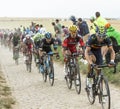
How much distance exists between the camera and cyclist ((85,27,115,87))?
1180 cm

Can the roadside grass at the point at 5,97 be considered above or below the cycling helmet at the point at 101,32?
below

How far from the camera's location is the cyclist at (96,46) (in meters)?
11.8

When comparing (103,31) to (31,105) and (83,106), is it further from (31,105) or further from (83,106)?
(31,105)

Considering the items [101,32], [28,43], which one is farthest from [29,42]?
[101,32]

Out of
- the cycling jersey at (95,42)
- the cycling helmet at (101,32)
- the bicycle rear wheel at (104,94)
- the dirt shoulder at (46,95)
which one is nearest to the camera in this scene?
the bicycle rear wheel at (104,94)

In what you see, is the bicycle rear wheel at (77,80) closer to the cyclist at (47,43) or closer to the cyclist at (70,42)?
the cyclist at (70,42)

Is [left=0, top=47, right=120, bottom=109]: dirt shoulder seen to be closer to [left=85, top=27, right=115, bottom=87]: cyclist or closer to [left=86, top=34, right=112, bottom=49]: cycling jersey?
[left=85, top=27, right=115, bottom=87]: cyclist

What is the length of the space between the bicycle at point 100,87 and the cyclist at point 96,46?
24 cm

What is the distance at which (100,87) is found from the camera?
11734 mm

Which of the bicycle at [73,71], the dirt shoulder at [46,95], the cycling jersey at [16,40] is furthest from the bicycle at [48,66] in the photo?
the cycling jersey at [16,40]

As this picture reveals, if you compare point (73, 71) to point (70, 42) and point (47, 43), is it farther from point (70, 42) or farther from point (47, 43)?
point (47, 43)

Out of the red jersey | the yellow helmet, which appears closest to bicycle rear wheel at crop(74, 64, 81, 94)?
the red jersey

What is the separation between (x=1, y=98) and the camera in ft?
47.2

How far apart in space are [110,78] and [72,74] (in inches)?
108
